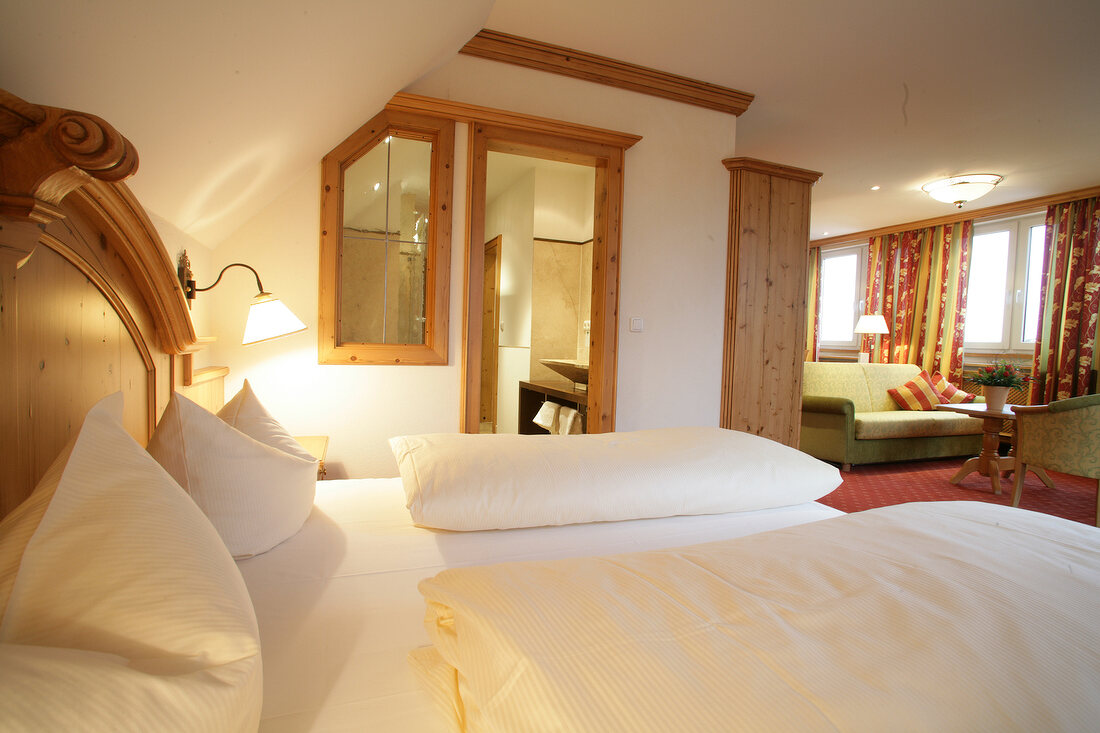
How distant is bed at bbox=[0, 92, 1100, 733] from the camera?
54 cm

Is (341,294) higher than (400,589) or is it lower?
higher

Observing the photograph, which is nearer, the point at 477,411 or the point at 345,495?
the point at 345,495

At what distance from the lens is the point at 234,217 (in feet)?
7.45

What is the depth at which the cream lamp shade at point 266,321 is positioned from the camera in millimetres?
1954

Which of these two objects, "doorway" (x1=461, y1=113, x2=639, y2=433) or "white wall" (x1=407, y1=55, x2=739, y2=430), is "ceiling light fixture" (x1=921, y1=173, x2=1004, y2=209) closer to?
"white wall" (x1=407, y1=55, x2=739, y2=430)

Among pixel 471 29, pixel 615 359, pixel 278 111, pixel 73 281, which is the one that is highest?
pixel 471 29

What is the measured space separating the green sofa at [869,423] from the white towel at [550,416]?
2106mm

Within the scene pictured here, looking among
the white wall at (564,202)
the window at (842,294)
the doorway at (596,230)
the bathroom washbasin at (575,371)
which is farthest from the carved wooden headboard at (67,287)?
the window at (842,294)

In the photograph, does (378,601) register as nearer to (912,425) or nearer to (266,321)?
(266,321)

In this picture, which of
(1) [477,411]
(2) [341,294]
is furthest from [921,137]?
(2) [341,294]

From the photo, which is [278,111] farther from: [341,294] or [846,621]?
[846,621]

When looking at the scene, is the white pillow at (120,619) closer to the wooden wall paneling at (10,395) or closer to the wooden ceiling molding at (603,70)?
the wooden wall paneling at (10,395)

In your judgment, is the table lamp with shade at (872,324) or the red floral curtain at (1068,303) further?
the table lamp with shade at (872,324)

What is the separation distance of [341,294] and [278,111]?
1033mm
